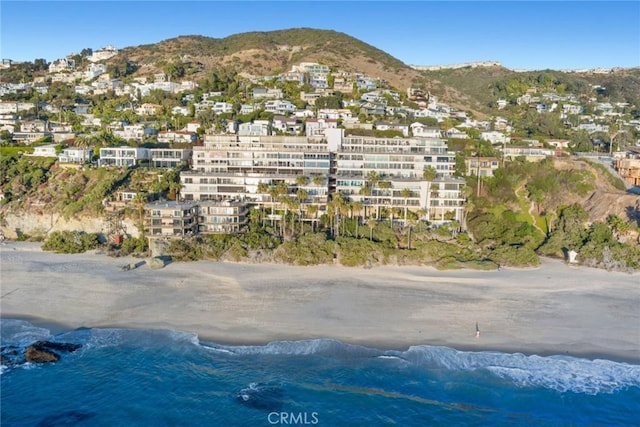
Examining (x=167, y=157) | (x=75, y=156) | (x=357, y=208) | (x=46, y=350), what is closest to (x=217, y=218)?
(x=357, y=208)

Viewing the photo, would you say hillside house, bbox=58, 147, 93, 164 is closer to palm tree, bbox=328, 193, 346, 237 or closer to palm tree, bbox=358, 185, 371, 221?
palm tree, bbox=328, 193, 346, 237

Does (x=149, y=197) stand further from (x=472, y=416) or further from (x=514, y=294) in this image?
(x=472, y=416)

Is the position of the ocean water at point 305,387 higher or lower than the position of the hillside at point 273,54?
lower

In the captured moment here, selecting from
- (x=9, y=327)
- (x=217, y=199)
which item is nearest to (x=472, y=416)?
(x=9, y=327)

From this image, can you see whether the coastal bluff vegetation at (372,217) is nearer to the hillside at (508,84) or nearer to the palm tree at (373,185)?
the palm tree at (373,185)

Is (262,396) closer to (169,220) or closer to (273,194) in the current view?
(169,220)

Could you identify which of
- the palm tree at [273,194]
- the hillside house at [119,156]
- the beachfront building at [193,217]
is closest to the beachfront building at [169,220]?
the beachfront building at [193,217]

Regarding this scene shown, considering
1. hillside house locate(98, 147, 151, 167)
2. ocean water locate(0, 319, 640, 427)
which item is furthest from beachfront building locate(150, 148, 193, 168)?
ocean water locate(0, 319, 640, 427)
